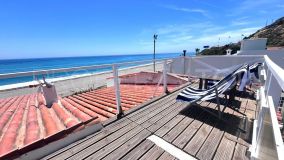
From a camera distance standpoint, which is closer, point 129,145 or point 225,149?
point 225,149

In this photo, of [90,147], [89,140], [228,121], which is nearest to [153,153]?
[90,147]

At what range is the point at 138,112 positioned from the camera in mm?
2865

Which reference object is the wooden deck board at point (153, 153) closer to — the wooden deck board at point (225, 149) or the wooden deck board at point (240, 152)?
the wooden deck board at point (225, 149)

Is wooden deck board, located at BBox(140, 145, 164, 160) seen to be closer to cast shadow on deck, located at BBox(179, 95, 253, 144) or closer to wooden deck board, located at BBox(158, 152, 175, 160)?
wooden deck board, located at BBox(158, 152, 175, 160)

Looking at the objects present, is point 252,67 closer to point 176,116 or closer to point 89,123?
point 176,116

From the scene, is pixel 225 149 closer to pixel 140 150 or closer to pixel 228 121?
pixel 228 121

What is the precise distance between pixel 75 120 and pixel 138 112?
1128mm

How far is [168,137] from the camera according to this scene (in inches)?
80.0

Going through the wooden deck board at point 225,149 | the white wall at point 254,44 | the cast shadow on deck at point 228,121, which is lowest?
the wooden deck board at point 225,149

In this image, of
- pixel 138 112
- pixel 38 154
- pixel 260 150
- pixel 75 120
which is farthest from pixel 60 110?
pixel 260 150

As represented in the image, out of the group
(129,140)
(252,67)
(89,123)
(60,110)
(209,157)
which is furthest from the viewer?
(252,67)

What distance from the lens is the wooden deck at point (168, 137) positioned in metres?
1.72

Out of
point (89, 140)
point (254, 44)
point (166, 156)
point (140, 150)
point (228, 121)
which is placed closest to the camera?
point (166, 156)

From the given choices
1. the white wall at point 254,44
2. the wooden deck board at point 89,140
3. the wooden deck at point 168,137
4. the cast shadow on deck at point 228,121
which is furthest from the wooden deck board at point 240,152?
the white wall at point 254,44
